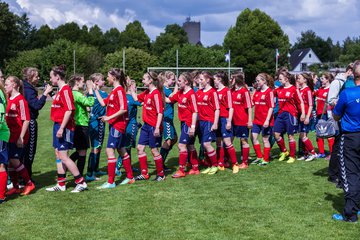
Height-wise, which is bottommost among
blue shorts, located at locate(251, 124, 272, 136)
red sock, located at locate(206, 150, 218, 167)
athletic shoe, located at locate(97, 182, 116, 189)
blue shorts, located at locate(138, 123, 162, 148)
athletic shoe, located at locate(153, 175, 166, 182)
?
athletic shoe, located at locate(153, 175, 166, 182)

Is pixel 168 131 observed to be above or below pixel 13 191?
above

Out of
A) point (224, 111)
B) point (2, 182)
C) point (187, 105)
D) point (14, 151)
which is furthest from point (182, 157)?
point (2, 182)

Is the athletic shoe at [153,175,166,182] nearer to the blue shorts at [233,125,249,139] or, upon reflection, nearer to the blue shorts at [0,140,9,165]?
the blue shorts at [233,125,249,139]

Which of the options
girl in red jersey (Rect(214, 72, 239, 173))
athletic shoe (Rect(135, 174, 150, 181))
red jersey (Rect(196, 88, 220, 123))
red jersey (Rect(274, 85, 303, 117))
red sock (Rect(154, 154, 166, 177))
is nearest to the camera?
red sock (Rect(154, 154, 166, 177))

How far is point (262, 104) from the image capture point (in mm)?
9805

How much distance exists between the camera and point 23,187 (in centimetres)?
803

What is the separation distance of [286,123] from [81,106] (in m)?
4.43

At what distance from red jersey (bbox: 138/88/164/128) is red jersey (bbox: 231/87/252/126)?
2045 millimetres

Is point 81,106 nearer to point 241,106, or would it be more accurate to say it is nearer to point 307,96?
point 241,106

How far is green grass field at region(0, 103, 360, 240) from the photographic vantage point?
18.1 ft

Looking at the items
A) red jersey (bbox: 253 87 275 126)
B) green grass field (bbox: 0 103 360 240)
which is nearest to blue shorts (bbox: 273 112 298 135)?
red jersey (bbox: 253 87 275 126)

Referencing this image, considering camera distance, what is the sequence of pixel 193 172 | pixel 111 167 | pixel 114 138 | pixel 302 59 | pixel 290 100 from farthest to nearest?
1. pixel 302 59
2. pixel 290 100
3. pixel 193 172
4. pixel 111 167
5. pixel 114 138

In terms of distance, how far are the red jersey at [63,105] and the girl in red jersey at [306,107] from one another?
5.12 metres

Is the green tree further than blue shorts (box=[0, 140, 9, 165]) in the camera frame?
Yes
